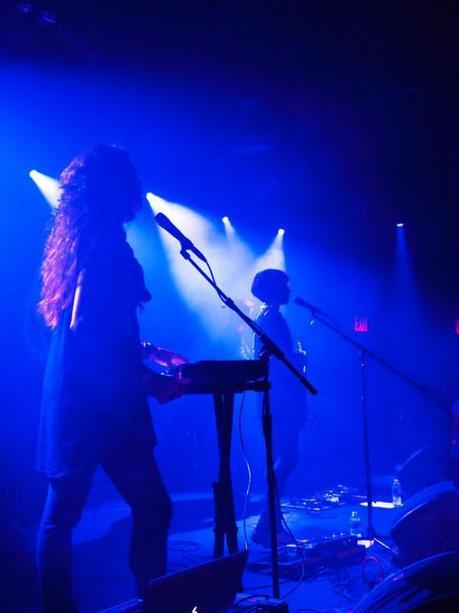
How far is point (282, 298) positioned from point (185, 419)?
12.9ft

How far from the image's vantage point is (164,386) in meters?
2.56

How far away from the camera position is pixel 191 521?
6.69 meters

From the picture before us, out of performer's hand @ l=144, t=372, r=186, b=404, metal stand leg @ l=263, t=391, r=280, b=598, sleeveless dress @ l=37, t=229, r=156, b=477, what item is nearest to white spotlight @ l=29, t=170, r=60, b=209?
sleeveless dress @ l=37, t=229, r=156, b=477

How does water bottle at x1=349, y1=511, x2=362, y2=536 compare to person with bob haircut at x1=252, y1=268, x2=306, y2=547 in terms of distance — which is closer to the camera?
person with bob haircut at x1=252, y1=268, x2=306, y2=547

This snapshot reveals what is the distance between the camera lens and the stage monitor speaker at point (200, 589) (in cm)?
202

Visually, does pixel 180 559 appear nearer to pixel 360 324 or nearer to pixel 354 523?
pixel 354 523

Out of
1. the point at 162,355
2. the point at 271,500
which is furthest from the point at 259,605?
the point at 162,355

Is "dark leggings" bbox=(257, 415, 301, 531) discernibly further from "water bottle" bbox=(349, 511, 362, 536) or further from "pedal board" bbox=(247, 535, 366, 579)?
"water bottle" bbox=(349, 511, 362, 536)

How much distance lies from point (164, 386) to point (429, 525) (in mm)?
2479

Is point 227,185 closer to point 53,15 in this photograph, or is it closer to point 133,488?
point 53,15

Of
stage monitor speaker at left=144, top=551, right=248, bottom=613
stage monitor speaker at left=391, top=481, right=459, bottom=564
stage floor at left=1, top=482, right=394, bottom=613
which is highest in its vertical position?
stage monitor speaker at left=144, top=551, right=248, bottom=613

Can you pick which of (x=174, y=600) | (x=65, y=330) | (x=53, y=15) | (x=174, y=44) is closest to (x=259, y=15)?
(x=174, y=44)

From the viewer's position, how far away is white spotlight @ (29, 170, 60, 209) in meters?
8.05

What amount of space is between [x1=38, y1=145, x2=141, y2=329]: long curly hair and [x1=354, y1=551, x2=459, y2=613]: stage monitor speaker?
1845 mm
